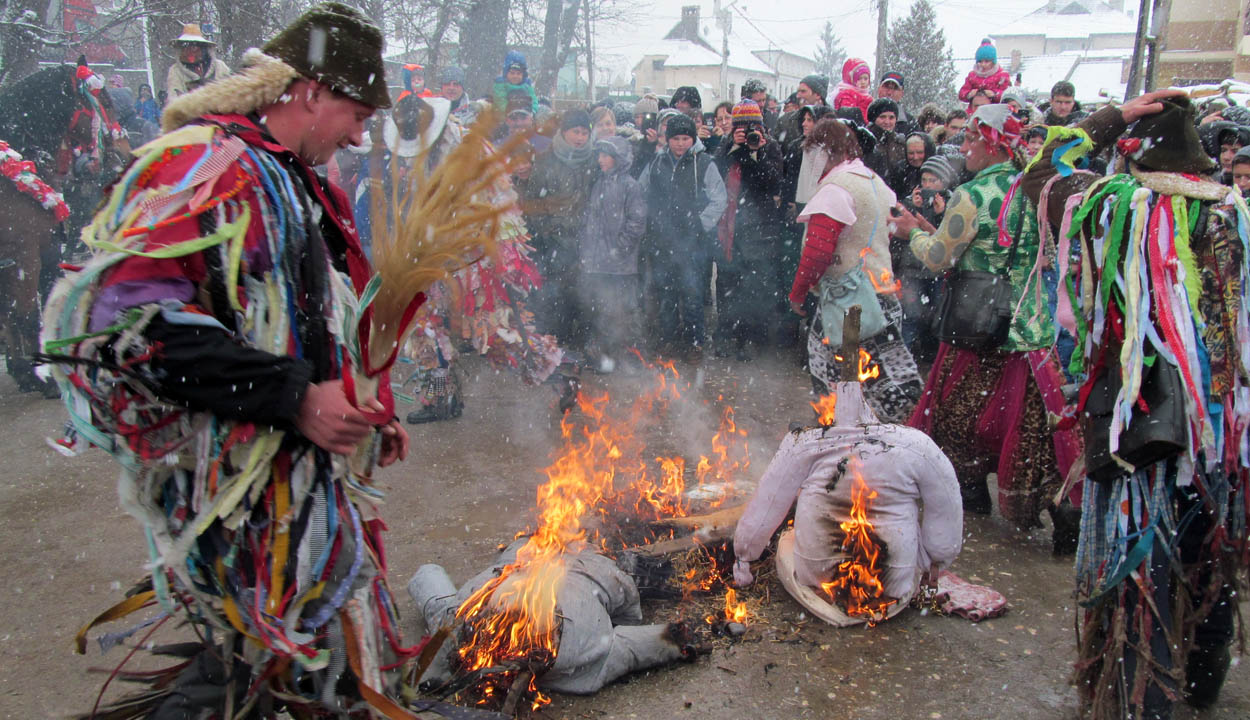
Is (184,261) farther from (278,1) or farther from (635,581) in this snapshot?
(278,1)

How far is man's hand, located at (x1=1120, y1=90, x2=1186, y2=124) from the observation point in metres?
2.75

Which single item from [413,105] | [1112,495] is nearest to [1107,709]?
[1112,495]

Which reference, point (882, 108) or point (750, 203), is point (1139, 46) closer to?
point (882, 108)

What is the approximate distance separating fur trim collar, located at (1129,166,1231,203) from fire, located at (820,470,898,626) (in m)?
1.54

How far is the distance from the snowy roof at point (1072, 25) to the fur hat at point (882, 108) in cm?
5331

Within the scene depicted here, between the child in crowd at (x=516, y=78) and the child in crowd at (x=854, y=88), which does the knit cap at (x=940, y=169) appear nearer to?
the child in crowd at (x=854, y=88)

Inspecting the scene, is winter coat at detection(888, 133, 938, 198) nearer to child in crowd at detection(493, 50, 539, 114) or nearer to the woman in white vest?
the woman in white vest

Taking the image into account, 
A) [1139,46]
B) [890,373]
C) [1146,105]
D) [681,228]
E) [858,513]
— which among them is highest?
[1139,46]

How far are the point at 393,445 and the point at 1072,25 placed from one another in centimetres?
6282

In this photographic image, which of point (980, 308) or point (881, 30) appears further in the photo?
point (881, 30)

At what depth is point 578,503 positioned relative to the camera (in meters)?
4.25

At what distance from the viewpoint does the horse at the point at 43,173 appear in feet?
22.4

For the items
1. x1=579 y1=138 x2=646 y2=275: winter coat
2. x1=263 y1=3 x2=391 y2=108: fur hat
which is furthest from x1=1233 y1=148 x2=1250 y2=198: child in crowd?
x1=263 y1=3 x2=391 y2=108: fur hat

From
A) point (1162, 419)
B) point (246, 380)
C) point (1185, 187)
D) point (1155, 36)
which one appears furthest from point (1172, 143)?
point (1155, 36)
